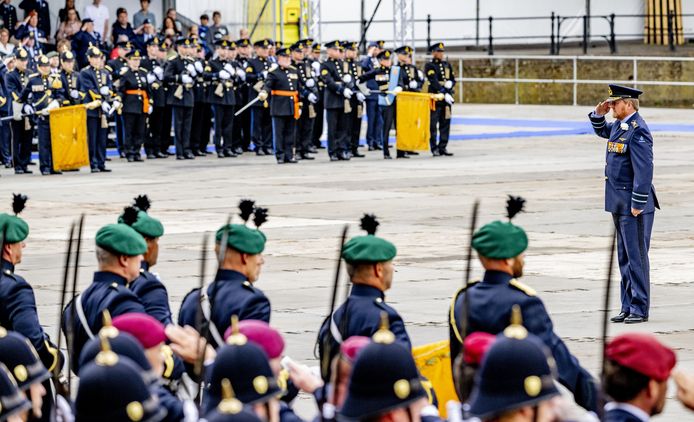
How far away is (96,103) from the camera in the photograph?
25.8 meters

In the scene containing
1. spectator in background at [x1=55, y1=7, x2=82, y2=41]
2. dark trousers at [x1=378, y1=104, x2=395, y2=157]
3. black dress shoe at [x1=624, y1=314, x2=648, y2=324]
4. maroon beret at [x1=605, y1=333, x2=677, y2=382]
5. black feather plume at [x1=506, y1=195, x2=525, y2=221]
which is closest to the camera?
maroon beret at [x1=605, y1=333, x2=677, y2=382]

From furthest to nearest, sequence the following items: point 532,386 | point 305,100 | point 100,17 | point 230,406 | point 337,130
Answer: point 100,17 < point 337,130 < point 305,100 < point 532,386 < point 230,406

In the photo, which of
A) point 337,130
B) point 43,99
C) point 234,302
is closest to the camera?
point 234,302

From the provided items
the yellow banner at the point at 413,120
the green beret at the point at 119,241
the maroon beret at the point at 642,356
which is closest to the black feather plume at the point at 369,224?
the green beret at the point at 119,241

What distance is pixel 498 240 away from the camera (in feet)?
24.3

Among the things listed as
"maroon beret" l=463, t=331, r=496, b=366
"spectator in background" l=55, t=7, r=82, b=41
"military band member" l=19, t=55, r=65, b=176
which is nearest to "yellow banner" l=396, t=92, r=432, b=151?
"military band member" l=19, t=55, r=65, b=176

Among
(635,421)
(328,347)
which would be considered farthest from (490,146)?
(635,421)

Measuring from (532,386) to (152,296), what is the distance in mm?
3643

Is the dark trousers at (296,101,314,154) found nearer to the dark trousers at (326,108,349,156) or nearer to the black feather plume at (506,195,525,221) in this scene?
the dark trousers at (326,108,349,156)

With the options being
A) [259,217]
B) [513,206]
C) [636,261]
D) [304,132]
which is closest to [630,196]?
[636,261]

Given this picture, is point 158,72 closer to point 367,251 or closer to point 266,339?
point 367,251

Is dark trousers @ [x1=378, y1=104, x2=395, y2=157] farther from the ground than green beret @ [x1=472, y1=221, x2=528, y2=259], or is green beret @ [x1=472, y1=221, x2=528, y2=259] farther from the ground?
dark trousers @ [x1=378, y1=104, x2=395, y2=157]

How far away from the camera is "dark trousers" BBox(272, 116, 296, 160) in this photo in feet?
89.1

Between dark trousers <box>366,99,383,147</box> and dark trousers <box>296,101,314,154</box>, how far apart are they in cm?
138
